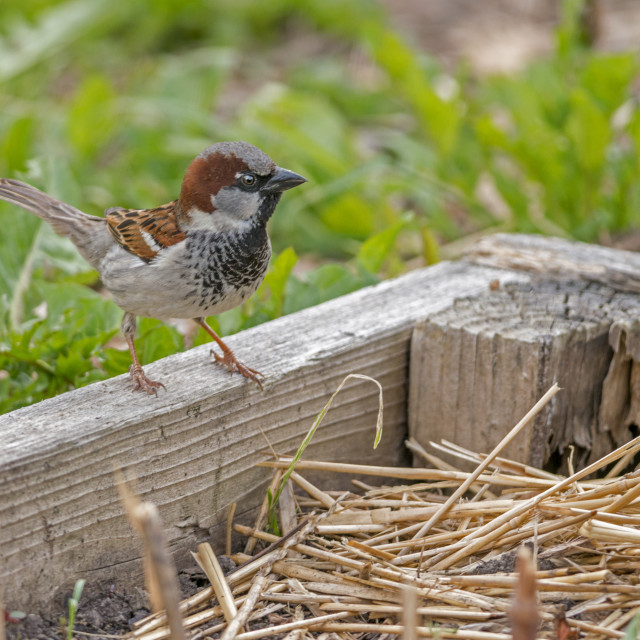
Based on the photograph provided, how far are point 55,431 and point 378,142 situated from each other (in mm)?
4752

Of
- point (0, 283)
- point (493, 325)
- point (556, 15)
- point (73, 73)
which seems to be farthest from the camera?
point (556, 15)

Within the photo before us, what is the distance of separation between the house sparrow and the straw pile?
58cm

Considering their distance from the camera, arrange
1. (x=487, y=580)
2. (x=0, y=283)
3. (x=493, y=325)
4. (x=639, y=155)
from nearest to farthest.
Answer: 1. (x=487, y=580)
2. (x=493, y=325)
3. (x=0, y=283)
4. (x=639, y=155)

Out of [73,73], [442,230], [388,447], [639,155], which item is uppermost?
[73,73]

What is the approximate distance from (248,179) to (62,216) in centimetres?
93

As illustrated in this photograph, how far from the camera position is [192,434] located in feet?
9.03

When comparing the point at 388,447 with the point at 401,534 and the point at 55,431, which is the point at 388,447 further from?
the point at 55,431

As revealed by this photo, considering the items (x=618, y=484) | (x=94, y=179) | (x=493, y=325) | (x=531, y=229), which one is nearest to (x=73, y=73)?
(x=94, y=179)

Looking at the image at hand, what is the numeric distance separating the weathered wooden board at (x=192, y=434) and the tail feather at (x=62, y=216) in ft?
2.41

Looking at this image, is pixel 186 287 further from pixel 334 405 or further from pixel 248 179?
pixel 334 405

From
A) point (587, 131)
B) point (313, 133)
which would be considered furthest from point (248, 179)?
point (313, 133)

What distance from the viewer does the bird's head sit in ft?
10.2

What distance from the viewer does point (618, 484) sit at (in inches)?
102

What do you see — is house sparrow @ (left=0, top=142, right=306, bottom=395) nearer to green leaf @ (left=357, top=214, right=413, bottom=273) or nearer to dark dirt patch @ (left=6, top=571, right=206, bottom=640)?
dark dirt patch @ (left=6, top=571, right=206, bottom=640)
